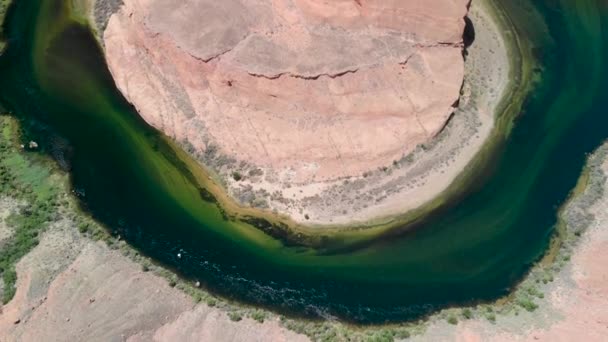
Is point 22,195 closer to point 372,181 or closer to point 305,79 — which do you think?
point 305,79

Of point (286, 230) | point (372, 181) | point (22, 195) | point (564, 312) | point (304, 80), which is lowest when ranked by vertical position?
point (22, 195)

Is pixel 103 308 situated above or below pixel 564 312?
below

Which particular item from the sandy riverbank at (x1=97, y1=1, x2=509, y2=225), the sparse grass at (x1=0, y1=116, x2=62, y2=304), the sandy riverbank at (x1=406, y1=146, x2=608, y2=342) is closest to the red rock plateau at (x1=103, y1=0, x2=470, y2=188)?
the sandy riverbank at (x1=97, y1=1, x2=509, y2=225)

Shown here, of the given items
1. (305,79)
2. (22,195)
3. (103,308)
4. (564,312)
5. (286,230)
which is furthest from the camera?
(305,79)

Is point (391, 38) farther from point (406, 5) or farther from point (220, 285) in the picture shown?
point (220, 285)

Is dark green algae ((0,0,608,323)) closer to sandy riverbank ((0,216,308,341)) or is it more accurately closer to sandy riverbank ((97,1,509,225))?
sandy riverbank ((97,1,509,225))

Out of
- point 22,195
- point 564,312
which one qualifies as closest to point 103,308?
point 22,195

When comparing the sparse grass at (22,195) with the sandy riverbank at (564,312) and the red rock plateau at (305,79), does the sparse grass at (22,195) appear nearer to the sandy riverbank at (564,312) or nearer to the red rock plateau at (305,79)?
the red rock plateau at (305,79)
